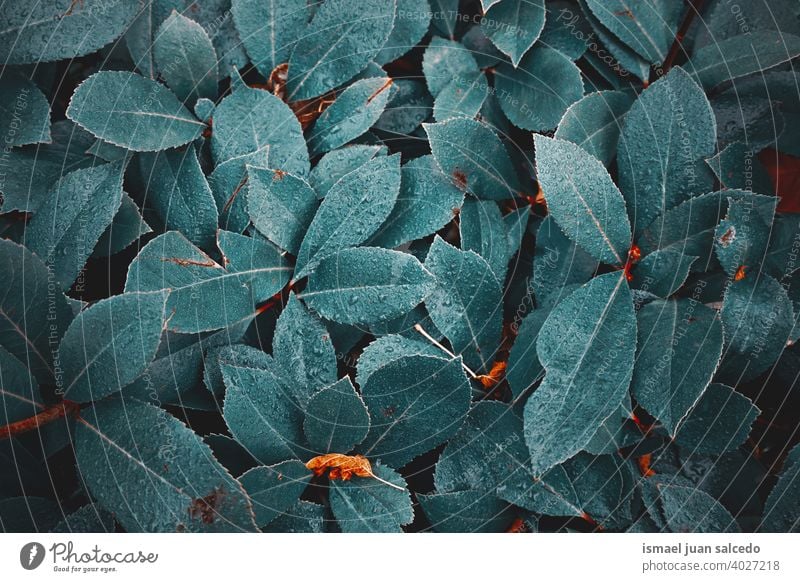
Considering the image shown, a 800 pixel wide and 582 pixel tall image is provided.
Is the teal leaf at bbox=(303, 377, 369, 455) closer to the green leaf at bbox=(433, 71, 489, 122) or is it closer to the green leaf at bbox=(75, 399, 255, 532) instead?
the green leaf at bbox=(75, 399, 255, 532)

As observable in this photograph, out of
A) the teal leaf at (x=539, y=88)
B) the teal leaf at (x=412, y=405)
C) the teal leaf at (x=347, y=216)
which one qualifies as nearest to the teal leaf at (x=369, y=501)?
the teal leaf at (x=412, y=405)

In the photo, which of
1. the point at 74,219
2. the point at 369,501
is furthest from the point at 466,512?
the point at 74,219

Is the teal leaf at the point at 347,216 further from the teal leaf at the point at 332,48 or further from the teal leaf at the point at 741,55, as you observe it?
the teal leaf at the point at 741,55

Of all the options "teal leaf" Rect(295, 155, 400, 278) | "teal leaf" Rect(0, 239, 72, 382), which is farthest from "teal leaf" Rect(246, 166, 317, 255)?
"teal leaf" Rect(0, 239, 72, 382)

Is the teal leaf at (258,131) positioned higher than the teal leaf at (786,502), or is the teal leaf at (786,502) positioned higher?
the teal leaf at (258,131)

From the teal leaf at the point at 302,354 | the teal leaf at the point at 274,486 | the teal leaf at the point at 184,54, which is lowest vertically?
the teal leaf at the point at 274,486

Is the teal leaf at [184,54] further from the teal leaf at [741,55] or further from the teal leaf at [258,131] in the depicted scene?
the teal leaf at [741,55]
